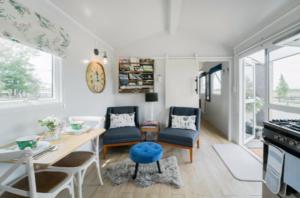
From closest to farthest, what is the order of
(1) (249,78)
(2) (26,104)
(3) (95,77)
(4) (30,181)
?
(4) (30,181), (2) (26,104), (3) (95,77), (1) (249,78)

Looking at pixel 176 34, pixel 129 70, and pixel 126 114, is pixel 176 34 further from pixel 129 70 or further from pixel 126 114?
pixel 126 114

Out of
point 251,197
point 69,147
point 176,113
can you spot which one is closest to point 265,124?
point 251,197

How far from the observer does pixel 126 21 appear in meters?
2.98

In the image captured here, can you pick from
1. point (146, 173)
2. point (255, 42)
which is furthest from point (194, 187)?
point (255, 42)

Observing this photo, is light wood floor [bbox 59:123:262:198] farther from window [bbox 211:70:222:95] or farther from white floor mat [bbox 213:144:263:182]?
window [bbox 211:70:222:95]

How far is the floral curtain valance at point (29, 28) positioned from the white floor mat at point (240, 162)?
3.01 metres

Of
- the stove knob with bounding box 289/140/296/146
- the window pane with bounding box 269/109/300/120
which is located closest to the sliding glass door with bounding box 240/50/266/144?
the window pane with bounding box 269/109/300/120

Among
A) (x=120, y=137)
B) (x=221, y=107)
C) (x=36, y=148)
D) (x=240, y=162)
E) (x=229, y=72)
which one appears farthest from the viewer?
(x=221, y=107)

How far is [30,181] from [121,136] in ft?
6.37

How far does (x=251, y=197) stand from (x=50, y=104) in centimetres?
267

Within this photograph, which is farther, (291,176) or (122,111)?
(122,111)

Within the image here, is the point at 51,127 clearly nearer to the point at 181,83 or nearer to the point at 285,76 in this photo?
the point at 181,83

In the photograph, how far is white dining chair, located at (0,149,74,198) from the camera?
3.28 feet

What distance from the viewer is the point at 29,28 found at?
5.30ft
